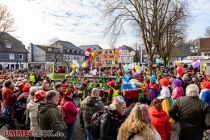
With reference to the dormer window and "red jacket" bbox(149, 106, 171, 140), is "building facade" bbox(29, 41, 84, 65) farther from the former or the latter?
"red jacket" bbox(149, 106, 171, 140)

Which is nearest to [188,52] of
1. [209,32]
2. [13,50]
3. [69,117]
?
[209,32]

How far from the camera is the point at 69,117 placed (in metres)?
5.29

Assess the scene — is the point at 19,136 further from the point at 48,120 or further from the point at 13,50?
the point at 13,50

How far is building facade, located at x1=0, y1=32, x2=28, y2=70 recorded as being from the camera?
53250 millimetres

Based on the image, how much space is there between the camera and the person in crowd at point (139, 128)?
265cm

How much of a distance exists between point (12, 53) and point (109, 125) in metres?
57.3

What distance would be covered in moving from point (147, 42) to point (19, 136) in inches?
682

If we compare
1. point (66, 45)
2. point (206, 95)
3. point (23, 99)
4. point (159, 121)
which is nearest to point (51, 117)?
point (159, 121)

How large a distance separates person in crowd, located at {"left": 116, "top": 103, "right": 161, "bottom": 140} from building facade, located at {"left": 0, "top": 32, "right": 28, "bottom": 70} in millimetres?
54005

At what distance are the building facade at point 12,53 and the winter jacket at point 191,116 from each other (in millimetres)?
53202

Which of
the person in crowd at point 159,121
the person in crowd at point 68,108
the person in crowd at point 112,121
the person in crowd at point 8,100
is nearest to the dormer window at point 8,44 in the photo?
the person in crowd at point 8,100

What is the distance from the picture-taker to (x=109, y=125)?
3.38 m

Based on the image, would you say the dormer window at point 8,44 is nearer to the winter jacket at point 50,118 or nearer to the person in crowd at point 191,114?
the winter jacket at point 50,118

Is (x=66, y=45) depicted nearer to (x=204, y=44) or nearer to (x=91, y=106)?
(x=204, y=44)
